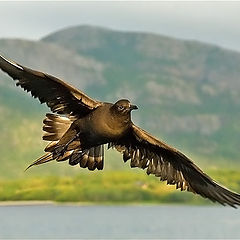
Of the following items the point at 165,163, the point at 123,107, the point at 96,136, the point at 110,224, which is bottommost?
the point at 96,136

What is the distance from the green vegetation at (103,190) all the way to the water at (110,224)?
312 centimetres

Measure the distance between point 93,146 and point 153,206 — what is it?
14277cm

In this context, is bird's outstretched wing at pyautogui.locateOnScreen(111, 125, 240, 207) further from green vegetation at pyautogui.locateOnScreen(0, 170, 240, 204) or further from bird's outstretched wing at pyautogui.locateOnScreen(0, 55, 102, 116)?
green vegetation at pyautogui.locateOnScreen(0, 170, 240, 204)

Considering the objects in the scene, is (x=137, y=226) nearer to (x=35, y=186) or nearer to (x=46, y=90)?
(x=35, y=186)

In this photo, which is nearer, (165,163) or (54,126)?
(54,126)

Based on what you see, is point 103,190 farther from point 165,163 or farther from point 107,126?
point 107,126

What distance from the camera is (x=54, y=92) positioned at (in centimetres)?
1702

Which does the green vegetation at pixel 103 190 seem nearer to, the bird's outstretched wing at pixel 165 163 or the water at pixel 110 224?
the water at pixel 110 224

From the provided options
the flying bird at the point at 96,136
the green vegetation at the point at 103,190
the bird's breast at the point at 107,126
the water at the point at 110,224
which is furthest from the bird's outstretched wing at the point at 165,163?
the green vegetation at the point at 103,190

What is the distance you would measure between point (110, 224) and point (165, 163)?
300 ft

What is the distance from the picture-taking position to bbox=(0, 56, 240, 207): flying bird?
15.8m

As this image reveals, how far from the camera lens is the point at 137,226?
106 metres

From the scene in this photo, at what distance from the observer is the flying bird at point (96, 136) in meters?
15.8

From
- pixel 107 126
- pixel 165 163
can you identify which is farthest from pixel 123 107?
pixel 165 163
